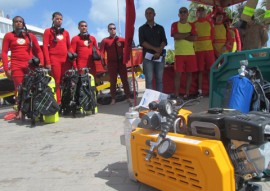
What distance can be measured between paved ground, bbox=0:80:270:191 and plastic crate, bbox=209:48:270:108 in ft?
4.45

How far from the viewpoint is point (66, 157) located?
377 centimetres

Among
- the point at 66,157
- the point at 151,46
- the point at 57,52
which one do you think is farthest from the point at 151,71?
the point at 66,157

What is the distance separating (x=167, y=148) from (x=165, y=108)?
35cm

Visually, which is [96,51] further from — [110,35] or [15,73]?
[15,73]

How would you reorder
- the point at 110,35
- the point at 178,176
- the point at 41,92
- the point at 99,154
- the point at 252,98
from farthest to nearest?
1. the point at 110,35
2. the point at 41,92
3. the point at 99,154
4. the point at 252,98
5. the point at 178,176

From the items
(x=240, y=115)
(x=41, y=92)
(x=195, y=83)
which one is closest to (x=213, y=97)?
(x=240, y=115)

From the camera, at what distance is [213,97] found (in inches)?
164

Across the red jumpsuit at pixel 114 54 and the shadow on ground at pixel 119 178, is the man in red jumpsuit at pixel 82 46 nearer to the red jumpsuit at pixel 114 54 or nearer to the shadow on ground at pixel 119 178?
the red jumpsuit at pixel 114 54

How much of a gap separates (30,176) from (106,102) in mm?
4552

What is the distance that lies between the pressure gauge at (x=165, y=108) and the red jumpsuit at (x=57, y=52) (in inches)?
175

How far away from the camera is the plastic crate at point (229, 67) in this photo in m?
3.55

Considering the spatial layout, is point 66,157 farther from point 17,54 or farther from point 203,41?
point 203,41

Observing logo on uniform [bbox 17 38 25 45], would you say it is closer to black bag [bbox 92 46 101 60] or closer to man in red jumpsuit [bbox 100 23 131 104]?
black bag [bbox 92 46 101 60]

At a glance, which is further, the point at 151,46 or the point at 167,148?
the point at 151,46
